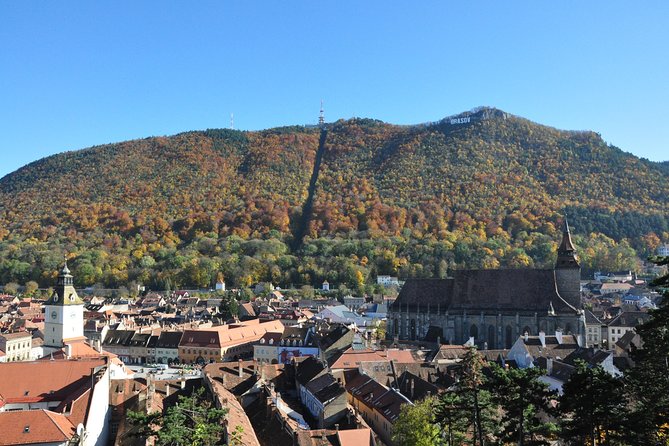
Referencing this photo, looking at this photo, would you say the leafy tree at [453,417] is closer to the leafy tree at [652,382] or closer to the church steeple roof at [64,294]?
the leafy tree at [652,382]

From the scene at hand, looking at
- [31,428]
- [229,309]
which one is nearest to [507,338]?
[229,309]

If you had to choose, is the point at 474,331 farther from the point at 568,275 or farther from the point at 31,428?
→ the point at 31,428

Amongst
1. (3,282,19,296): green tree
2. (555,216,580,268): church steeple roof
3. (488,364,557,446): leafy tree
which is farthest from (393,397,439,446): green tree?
(3,282,19,296): green tree

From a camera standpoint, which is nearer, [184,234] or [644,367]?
[644,367]

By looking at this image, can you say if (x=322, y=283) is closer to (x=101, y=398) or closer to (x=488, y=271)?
(x=488, y=271)

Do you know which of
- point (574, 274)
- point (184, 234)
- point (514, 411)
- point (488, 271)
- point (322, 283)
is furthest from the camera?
point (184, 234)

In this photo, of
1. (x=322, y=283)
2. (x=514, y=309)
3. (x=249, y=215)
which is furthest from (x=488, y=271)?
(x=249, y=215)

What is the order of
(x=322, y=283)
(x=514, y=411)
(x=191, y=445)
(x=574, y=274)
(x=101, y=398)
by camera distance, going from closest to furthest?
(x=191, y=445) → (x=514, y=411) → (x=101, y=398) → (x=574, y=274) → (x=322, y=283)
